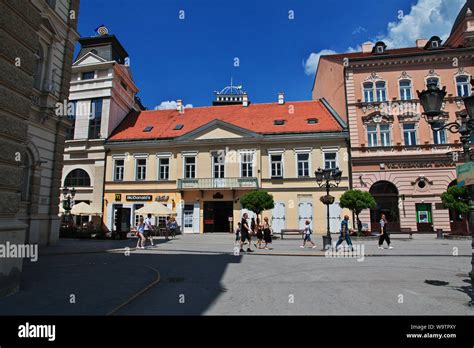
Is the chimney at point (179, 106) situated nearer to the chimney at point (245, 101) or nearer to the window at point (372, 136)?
the chimney at point (245, 101)

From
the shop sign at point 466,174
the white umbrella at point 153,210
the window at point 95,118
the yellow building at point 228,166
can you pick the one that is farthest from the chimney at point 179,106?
the shop sign at point 466,174

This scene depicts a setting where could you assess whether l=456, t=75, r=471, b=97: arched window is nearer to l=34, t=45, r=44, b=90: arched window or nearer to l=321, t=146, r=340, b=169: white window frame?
l=321, t=146, r=340, b=169: white window frame

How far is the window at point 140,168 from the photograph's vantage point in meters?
31.3

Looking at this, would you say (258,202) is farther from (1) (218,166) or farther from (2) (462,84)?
(2) (462,84)

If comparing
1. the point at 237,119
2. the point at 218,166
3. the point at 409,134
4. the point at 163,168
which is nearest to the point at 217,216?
the point at 218,166

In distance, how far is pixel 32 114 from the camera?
46.2ft

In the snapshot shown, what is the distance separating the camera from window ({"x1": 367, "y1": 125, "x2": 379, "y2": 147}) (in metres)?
27.5

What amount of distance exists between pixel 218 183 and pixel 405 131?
16.9 meters

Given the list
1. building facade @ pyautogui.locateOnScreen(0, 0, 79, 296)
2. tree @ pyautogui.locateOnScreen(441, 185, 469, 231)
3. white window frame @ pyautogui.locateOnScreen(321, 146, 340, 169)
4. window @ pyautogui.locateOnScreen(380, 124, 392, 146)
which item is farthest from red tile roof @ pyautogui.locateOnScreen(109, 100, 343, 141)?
building facade @ pyautogui.locateOnScreen(0, 0, 79, 296)

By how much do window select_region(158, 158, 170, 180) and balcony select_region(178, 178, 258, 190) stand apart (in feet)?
7.15

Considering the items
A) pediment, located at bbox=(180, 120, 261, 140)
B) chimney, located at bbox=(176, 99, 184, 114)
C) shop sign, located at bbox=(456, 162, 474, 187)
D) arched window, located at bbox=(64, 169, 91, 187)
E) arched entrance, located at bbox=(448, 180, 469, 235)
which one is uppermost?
chimney, located at bbox=(176, 99, 184, 114)
